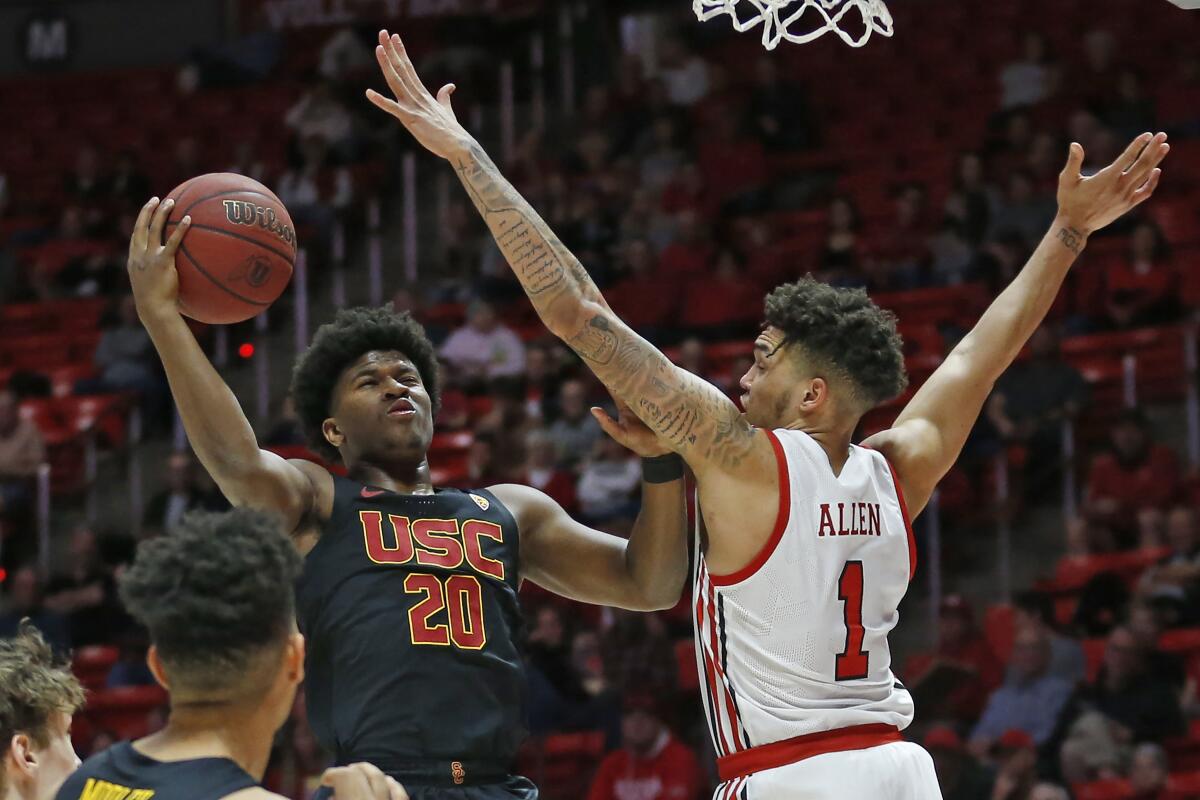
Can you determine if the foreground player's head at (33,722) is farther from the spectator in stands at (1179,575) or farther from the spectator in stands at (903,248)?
the spectator in stands at (903,248)

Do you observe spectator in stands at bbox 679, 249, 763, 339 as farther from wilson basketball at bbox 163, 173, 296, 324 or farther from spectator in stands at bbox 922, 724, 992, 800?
wilson basketball at bbox 163, 173, 296, 324

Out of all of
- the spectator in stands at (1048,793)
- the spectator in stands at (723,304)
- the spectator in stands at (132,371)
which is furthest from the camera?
the spectator in stands at (132,371)

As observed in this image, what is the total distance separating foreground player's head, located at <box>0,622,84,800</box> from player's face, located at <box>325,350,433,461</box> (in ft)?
3.55

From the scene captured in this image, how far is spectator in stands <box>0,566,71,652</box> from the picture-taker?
11.0m

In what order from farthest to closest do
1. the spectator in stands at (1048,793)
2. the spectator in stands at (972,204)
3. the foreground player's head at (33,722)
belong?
the spectator in stands at (972,204) < the spectator in stands at (1048,793) < the foreground player's head at (33,722)

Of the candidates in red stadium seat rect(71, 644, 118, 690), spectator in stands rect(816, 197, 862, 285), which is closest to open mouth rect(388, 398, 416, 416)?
red stadium seat rect(71, 644, 118, 690)

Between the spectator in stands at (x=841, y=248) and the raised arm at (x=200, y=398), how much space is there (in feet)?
24.5

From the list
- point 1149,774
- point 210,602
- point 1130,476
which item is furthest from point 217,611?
point 1130,476

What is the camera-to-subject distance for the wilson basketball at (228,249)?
464 centimetres

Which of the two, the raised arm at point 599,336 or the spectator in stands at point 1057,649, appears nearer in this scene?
the raised arm at point 599,336

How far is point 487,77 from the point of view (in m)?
16.3

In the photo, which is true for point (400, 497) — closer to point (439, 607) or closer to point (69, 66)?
point (439, 607)

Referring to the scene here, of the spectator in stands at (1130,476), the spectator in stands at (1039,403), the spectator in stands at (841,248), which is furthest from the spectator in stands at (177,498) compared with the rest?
the spectator in stands at (1130,476)

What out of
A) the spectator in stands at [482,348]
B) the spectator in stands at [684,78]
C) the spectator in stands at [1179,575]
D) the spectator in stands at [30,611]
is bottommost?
the spectator in stands at [30,611]
